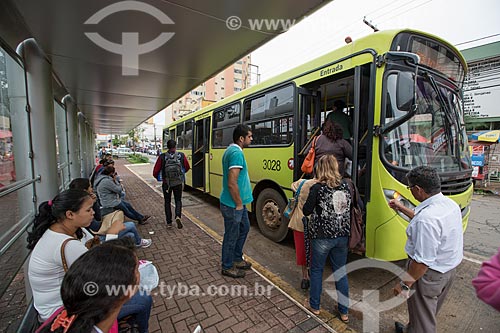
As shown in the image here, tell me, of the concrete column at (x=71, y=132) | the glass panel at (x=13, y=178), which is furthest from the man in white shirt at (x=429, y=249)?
the concrete column at (x=71, y=132)

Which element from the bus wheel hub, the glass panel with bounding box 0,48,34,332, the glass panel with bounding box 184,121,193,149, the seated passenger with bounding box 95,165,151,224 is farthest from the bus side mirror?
the glass panel with bounding box 184,121,193,149

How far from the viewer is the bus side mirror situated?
7.97 ft

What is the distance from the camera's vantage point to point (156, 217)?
559 cm

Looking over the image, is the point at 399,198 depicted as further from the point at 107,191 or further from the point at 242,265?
the point at 107,191

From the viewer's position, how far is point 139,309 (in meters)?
1.80

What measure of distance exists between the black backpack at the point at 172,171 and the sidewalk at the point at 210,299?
4.27ft

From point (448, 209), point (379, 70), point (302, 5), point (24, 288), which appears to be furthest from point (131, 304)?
point (379, 70)

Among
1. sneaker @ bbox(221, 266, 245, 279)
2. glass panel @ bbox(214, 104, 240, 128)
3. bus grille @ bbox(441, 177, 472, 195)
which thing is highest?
glass panel @ bbox(214, 104, 240, 128)

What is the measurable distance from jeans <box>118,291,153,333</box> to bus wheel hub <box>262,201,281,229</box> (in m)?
2.65

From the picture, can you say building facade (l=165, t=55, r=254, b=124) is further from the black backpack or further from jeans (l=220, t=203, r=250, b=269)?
jeans (l=220, t=203, r=250, b=269)

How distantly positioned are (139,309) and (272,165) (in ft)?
9.78

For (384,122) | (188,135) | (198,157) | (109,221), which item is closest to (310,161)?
(384,122)

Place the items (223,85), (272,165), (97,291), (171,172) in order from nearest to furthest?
(97,291) → (272,165) → (171,172) → (223,85)

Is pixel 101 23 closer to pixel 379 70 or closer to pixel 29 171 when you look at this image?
pixel 29 171
